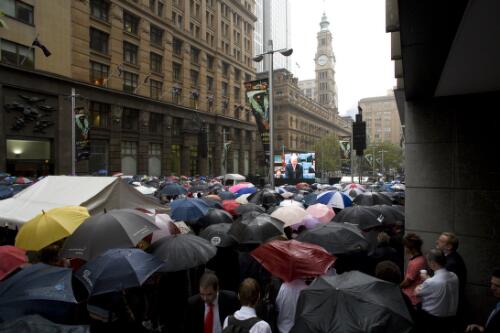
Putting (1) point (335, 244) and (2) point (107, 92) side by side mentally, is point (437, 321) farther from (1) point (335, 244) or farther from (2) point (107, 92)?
(2) point (107, 92)

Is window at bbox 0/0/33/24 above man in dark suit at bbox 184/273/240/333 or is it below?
above

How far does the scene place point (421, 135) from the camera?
8.15 m

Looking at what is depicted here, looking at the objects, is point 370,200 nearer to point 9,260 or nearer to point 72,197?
point 72,197

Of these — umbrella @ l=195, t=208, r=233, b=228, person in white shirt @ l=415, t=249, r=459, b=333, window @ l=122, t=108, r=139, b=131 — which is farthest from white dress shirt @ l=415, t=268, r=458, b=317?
window @ l=122, t=108, r=139, b=131

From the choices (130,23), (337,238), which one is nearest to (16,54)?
(130,23)

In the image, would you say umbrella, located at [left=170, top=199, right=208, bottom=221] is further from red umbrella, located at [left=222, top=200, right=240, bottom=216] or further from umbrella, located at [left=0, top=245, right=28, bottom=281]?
umbrella, located at [left=0, top=245, right=28, bottom=281]

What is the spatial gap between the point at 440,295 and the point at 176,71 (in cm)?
5386

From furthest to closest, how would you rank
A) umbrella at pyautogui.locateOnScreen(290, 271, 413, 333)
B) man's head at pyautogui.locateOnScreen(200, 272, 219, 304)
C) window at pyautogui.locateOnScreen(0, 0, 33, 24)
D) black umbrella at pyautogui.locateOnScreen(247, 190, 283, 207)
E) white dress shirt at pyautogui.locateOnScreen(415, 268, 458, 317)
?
window at pyautogui.locateOnScreen(0, 0, 33, 24) < black umbrella at pyautogui.locateOnScreen(247, 190, 283, 207) < white dress shirt at pyautogui.locateOnScreen(415, 268, 458, 317) < man's head at pyautogui.locateOnScreen(200, 272, 219, 304) < umbrella at pyautogui.locateOnScreen(290, 271, 413, 333)

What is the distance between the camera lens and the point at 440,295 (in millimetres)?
5066

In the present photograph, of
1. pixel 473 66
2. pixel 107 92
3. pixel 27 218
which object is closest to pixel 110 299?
pixel 27 218

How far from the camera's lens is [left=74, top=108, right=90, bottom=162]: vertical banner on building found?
28.2m

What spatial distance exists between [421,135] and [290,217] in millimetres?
3607

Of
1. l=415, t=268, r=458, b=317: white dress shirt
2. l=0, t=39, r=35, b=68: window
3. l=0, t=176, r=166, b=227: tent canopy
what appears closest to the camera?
l=415, t=268, r=458, b=317: white dress shirt

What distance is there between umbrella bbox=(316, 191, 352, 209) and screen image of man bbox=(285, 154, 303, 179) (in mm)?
30455
